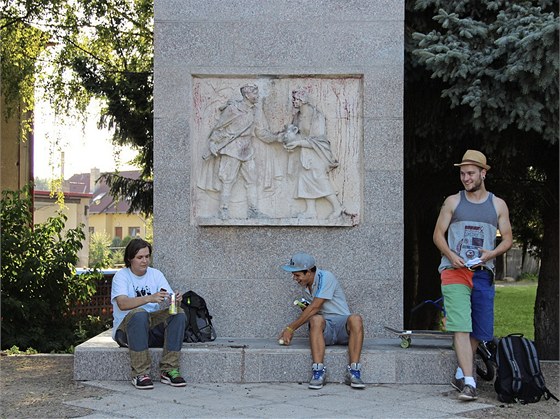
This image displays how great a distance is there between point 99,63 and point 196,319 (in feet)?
24.9

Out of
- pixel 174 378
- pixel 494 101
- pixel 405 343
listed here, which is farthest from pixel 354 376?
pixel 494 101

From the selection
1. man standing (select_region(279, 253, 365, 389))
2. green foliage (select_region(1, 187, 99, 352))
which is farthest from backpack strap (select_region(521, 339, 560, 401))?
green foliage (select_region(1, 187, 99, 352))

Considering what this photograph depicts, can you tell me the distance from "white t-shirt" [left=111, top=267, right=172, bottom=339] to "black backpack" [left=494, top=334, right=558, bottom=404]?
2.97 meters

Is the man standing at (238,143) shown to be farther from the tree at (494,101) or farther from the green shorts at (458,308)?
the green shorts at (458,308)

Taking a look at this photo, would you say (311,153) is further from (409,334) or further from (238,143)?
(409,334)

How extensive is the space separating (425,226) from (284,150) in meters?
5.21

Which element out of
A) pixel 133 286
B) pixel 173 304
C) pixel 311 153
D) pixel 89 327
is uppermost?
pixel 311 153

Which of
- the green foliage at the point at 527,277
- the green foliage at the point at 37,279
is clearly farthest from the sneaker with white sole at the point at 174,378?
the green foliage at the point at 527,277

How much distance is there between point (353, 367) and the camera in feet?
24.7

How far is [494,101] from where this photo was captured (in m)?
8.60

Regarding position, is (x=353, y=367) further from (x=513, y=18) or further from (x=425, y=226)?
(x=425, y=226)

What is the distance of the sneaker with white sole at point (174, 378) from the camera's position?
7446mm

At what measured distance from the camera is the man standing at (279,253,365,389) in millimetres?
7508

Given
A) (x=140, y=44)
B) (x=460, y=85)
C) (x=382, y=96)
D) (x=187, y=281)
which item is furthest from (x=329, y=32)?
(x=140, y=44)
